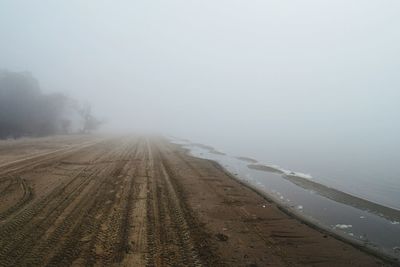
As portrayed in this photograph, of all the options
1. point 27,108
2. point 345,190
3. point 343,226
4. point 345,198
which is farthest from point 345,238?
point 27,108

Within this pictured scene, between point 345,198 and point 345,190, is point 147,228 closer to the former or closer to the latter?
point 345,198

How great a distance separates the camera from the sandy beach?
315 inches

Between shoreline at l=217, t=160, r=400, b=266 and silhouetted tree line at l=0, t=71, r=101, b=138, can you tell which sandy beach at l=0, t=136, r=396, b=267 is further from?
silhouetted tree line at l=0, t=71, r=101, b=138

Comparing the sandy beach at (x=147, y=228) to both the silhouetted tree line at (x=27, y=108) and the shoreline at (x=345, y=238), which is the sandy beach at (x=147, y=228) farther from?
the silhouetted tree line at (x=27, y=108)

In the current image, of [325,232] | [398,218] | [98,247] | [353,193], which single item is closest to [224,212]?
[325,232]

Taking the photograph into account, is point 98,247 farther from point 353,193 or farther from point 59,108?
point 59,108

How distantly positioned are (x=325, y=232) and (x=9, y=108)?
151ft

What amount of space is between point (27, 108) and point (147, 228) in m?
46.8

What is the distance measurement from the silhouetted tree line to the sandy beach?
103 feet

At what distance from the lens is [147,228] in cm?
992

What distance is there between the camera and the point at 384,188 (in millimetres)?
24203

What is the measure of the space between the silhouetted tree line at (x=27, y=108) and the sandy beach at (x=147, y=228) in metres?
31.4

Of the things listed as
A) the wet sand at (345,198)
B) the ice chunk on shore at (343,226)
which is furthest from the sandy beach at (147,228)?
the wet sand at (345,198)

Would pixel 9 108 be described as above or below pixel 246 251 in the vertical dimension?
above
